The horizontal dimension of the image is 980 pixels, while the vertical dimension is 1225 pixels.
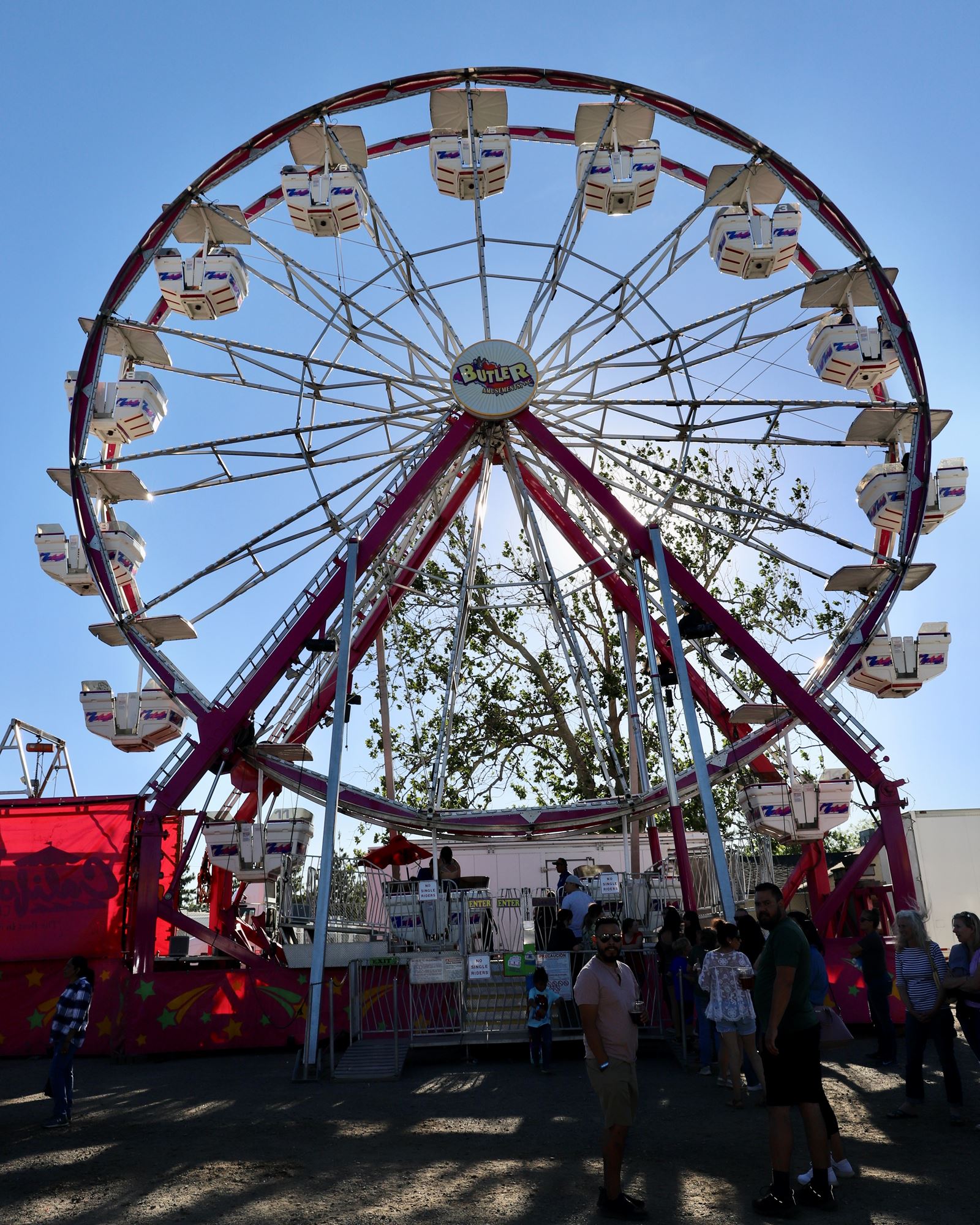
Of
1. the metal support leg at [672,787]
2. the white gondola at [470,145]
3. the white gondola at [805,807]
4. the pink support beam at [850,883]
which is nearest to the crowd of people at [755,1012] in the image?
the metal support leg at [672,787]

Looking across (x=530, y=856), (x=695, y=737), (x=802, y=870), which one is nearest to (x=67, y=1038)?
(x=695, y=737)

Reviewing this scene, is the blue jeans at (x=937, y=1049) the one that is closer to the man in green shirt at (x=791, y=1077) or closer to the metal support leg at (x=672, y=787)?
the man in green shirt at (x=791, y=1077)

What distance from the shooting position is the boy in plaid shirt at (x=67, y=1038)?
9234mm

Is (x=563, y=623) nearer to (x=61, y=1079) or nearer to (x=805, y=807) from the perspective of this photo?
(x=805, y=807)

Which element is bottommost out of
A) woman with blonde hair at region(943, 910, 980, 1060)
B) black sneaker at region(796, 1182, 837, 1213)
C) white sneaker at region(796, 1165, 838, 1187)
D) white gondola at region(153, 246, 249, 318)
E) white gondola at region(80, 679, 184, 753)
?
black sneaker at region(796, 1182, 837, 1213)

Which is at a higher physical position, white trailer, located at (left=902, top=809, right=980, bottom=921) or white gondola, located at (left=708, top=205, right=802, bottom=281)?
white gondola, located at (left=708, top=205, right=802, bottom=281)

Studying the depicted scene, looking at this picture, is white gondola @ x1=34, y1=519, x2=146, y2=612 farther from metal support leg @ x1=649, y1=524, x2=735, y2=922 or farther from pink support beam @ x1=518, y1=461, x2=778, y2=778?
metal support leg @ x1=649, y1=524, x2=735, y2=922

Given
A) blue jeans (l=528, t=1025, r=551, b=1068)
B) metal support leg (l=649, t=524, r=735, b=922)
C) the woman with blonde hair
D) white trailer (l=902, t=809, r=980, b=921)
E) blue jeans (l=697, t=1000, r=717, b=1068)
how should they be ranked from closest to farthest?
the woman with blonde hair, blue jeans (l=697, t=1000, r=717, b=1068), blue jeans (l=528, t=1025, r=551, b=1068), metal support leg (l=649, t=524, r=735, b=922), white trailer (l=902, t=809, r=980, b=921)

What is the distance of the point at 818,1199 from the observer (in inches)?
251

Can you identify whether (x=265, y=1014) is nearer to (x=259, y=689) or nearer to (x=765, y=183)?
(x=259, y=689)

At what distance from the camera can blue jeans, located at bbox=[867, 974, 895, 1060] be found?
11648 millimetres

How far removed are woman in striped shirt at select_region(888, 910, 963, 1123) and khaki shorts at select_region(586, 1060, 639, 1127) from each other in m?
3.16

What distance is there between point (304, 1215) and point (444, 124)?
16956 millimetres

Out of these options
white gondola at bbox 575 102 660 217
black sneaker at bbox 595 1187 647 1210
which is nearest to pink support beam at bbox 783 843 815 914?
white gondola at bbox 575 102 660 217
